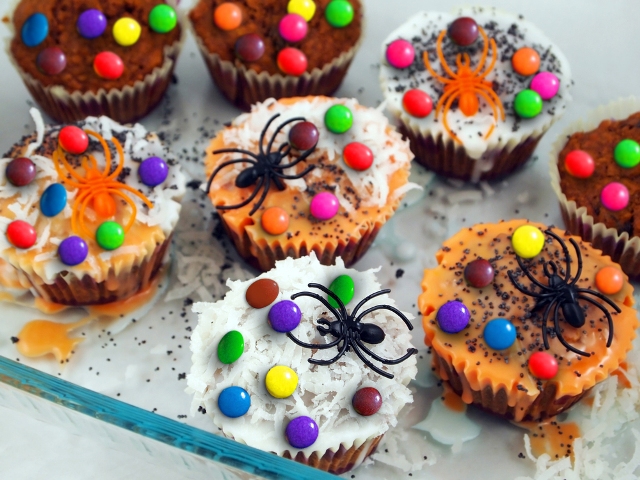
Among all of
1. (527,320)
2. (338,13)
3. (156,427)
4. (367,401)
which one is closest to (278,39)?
(338,13)

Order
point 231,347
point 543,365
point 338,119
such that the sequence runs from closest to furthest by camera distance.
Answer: point 231,347 → point 543,365 → point 338,119

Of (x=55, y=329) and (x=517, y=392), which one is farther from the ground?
(x=517, y=392)

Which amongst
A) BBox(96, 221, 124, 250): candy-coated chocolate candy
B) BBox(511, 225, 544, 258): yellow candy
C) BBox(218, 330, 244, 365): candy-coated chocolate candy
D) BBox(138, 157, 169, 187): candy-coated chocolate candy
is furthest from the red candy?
BBox(511, 225, 544, 258): yellow candy

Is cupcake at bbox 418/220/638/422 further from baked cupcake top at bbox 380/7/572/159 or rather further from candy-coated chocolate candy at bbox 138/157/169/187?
candy-coated chocolate candy at bbox 138/157/169/187

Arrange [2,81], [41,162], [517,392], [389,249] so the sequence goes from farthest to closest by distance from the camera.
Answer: [2,81], [389,249], [41,162], [517,392]

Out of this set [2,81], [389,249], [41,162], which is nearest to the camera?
[41,162]

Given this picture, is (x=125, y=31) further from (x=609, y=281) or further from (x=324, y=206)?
(x=609, y=281)

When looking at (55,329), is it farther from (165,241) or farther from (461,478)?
(461,478)

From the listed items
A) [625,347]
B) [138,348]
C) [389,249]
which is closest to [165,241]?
[138,348]
